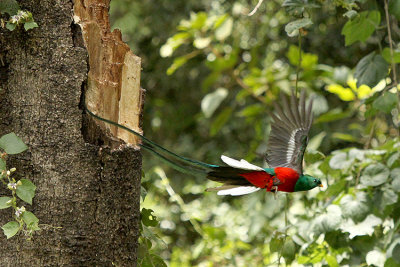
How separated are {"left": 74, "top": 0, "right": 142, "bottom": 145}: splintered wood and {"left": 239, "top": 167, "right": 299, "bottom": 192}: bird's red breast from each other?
0.33 metres

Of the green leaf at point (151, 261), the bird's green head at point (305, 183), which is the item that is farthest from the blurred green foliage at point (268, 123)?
the bird's green head at point (305, 183)

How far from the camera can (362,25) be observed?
70.7 inches

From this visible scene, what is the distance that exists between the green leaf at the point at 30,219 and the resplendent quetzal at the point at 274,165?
0.78 ft

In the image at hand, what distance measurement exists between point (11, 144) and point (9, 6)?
0.29 metres

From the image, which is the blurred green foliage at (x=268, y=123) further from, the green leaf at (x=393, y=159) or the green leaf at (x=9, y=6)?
the green leaf at (x=9, y=6)

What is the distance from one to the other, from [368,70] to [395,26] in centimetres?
88

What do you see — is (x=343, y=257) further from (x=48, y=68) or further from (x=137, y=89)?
(x=48, y=68)

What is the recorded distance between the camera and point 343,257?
6.33 feet

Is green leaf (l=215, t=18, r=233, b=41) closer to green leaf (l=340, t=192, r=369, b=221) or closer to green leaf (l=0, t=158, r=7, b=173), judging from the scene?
green leaf (l=340, t=192, r=369, b=221)

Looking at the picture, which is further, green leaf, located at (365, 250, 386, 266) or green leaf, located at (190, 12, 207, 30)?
green leaf, located at (190, 12, 207, 30)

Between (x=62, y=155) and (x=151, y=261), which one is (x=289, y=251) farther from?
(x=62, y=155)

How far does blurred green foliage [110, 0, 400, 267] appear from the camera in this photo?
69.8 inches

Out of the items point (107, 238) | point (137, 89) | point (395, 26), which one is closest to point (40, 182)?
point (107, 238)

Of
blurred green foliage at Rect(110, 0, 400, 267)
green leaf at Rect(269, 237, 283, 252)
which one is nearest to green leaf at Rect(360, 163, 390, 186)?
blurred green foliage at Rect(110, 0, 400, 267)
